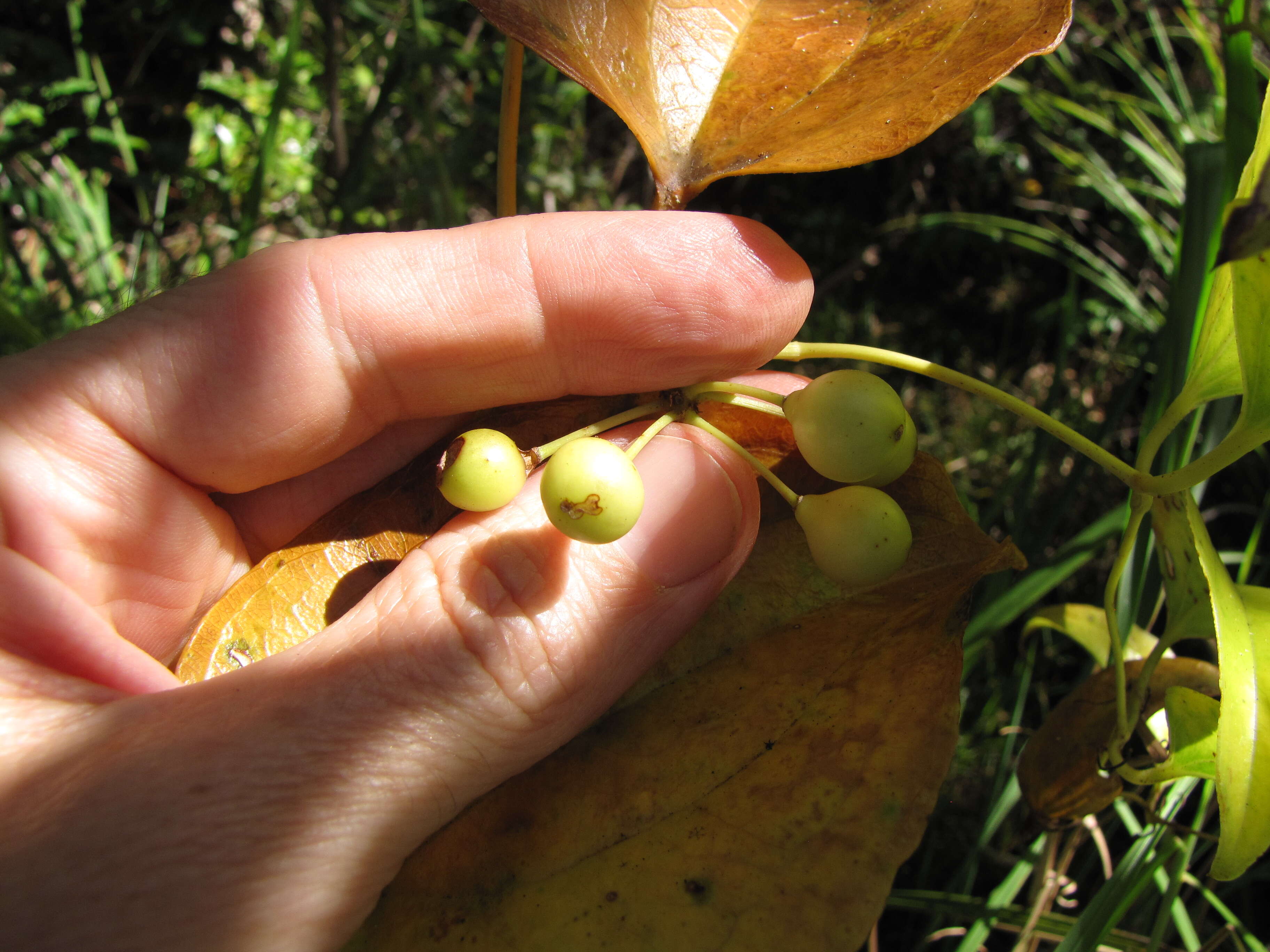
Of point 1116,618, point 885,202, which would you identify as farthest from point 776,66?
point 885,202

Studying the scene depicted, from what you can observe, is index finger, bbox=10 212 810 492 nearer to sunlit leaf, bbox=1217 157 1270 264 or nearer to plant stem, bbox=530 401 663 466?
plant stem, bbox=530 401 663 466

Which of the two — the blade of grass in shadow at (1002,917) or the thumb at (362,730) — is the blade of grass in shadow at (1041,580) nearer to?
the blade of grass in shadow at (1002,917)

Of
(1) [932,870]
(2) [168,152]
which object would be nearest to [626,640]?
(1) [932,870]

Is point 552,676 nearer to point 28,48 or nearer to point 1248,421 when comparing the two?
point 1248,421

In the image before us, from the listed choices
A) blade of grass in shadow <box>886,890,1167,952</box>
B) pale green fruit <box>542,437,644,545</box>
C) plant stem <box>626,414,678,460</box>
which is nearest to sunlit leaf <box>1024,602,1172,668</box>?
blade of grass in shadow <box>886,890,1167,952</box>

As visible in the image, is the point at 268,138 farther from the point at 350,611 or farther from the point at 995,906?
the point at 995,906

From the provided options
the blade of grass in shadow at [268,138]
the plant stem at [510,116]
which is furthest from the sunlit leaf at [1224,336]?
the blade of grass in shadow at [268,138]
